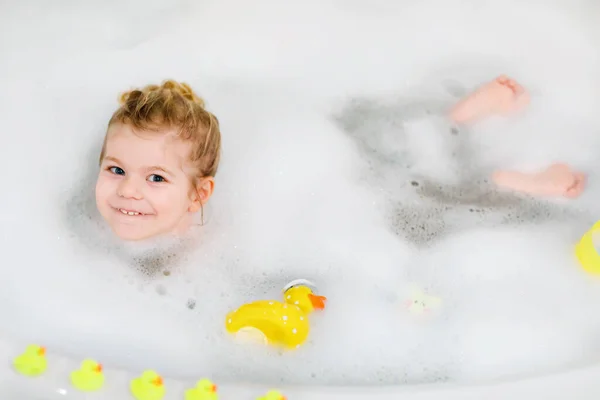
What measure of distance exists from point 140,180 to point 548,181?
29.5 inches

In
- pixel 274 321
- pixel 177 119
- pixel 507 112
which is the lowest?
pixel 274 321

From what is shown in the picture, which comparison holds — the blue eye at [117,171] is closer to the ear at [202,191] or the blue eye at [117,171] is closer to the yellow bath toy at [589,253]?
the ear at [202,191]

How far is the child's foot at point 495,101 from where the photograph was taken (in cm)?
156

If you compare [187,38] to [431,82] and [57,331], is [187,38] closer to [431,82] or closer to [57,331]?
[431,82]

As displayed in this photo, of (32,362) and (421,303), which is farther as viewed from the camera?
(421,303)

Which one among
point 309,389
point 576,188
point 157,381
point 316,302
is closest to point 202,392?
point 157,381

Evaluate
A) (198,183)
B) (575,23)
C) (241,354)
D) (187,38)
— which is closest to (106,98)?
(187,38)

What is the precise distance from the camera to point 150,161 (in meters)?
1.21

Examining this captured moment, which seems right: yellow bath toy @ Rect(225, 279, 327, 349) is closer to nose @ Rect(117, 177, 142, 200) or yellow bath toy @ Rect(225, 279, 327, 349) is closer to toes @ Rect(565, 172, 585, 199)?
nose @ Rect(117, 177, 142, 200)

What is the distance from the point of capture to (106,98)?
1.52 meters

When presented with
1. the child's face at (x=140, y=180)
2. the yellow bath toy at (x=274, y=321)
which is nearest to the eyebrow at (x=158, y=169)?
the child's face at (x=140, y=180)

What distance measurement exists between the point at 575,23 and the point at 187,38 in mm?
833

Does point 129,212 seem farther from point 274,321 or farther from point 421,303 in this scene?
point 421,303

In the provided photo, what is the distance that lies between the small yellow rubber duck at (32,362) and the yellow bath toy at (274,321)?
28 cm
